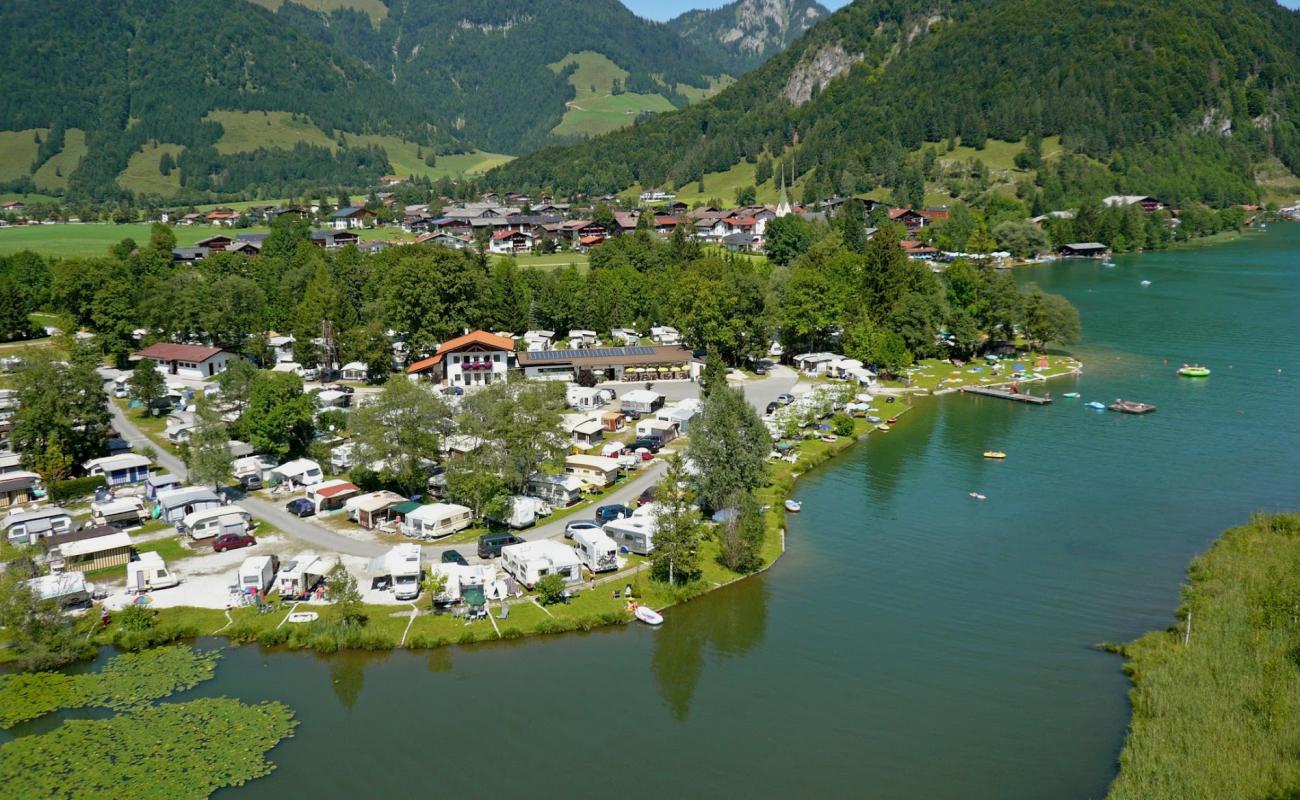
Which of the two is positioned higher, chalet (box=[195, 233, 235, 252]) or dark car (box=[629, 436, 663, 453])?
chalet (box=[195, 233, 235, 252])

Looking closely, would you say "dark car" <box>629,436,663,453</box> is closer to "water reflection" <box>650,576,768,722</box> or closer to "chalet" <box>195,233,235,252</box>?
"water reflection" <box>650,576,768,722</box>

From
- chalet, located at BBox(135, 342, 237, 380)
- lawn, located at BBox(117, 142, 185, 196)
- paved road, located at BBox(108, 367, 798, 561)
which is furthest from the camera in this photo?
lawn, located at BBox(117, 142, 185, 196)

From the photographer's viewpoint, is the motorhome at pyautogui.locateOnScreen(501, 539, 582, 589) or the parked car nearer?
the motorhome at pyautogui.locateOnScreen(501, 539, 582, 589)

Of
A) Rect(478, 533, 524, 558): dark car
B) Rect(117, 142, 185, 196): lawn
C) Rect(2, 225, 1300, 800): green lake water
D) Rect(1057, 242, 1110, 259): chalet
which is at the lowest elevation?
Rect(2, 225, 1300, 800): green lake water

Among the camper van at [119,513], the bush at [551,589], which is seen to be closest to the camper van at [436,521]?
the bush at [551,589]

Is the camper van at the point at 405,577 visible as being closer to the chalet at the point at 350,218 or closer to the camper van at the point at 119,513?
the camper van at the point at 119,513

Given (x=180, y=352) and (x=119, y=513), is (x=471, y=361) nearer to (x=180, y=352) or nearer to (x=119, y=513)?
(x=180, y=352)

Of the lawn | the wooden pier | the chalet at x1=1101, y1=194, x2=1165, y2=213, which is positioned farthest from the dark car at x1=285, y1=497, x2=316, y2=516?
the lawn
